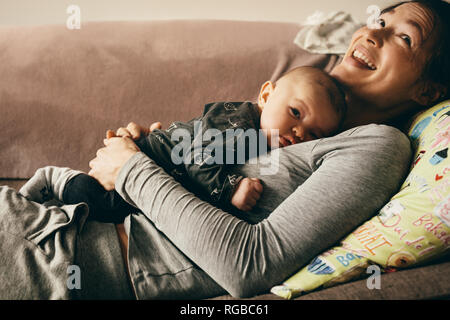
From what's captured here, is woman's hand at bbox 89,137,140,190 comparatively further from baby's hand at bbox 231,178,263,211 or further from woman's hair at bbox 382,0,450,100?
woman's hair at bbox 382,0,450,100

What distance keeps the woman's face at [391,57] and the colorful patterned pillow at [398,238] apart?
0.30 metres

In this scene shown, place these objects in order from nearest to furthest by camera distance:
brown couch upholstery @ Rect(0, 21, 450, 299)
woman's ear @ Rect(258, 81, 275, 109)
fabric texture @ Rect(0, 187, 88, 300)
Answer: fabric texture @ Rect(0, 187, 88, 300) → woman's ear @ Rect(258, 81, 275, 109) → brown couch upholstery @ Rect(0, 21, 450, 299)

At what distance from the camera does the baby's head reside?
966 mm

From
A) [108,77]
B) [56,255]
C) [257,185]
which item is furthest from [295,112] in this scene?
[108,77]

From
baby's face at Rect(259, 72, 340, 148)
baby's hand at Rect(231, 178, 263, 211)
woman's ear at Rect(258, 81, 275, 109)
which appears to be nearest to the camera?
baby's hand at Rect(231, 178, 263, 211)

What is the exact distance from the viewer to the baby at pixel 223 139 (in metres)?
0.92

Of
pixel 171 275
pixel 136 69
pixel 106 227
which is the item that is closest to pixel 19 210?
pixel 106 227

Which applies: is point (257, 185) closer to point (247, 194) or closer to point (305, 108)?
point (247, 194)

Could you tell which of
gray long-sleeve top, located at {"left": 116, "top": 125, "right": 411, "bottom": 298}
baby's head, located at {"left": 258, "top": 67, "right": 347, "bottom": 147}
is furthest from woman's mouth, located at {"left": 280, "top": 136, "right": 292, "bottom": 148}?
gray long-sleeve top, located at {"left": 116, "top": 125, "right": 411, "bottom": 298}

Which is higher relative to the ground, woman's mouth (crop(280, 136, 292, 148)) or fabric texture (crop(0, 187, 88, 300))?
woman's mouth (crop(280, 136, 292, 148))

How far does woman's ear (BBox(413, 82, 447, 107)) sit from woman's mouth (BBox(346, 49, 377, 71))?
0.14 meters

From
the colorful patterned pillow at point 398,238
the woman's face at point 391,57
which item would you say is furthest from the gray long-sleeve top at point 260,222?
the woman's face at point 391,57

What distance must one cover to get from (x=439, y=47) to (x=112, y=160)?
0.91 m
